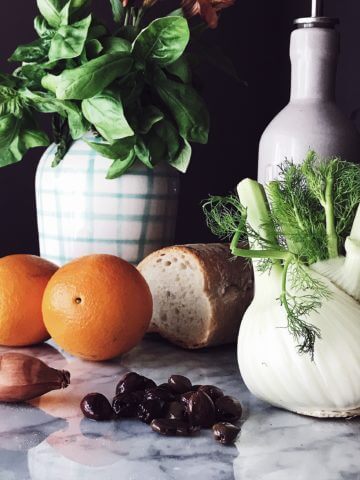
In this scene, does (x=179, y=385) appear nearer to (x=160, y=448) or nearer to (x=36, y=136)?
(x=160, y=448)

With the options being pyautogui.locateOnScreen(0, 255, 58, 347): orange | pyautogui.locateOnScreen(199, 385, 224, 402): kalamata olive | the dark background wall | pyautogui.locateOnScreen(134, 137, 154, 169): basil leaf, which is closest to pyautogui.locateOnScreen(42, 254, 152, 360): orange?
pyautogui.locateOnScreen(0, 255, 58, 347): orange

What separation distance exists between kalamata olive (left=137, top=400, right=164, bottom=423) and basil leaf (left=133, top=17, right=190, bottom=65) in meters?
0.53

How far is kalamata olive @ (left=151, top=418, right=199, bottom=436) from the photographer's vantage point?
0.60m

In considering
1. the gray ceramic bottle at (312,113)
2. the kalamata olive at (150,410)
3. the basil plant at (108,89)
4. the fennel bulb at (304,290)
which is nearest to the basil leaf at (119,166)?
the basil plant at (108,89)

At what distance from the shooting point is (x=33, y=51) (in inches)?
41.1

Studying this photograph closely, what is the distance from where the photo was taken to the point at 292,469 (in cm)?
53

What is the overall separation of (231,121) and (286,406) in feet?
3.54

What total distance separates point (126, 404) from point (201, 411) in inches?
2.9

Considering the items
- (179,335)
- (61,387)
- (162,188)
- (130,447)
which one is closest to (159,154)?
(162,188)

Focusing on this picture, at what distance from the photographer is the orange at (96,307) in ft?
2.55

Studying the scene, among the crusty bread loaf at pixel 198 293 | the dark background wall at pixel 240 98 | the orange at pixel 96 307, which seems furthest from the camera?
the dark background wall at pixel 240 98

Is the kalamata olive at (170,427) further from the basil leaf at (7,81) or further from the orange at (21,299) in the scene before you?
the basil leaf at (7,81)

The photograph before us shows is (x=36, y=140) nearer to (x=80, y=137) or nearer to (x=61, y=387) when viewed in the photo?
(x=80, y=137)

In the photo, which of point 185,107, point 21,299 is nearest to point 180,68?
point 185,107
